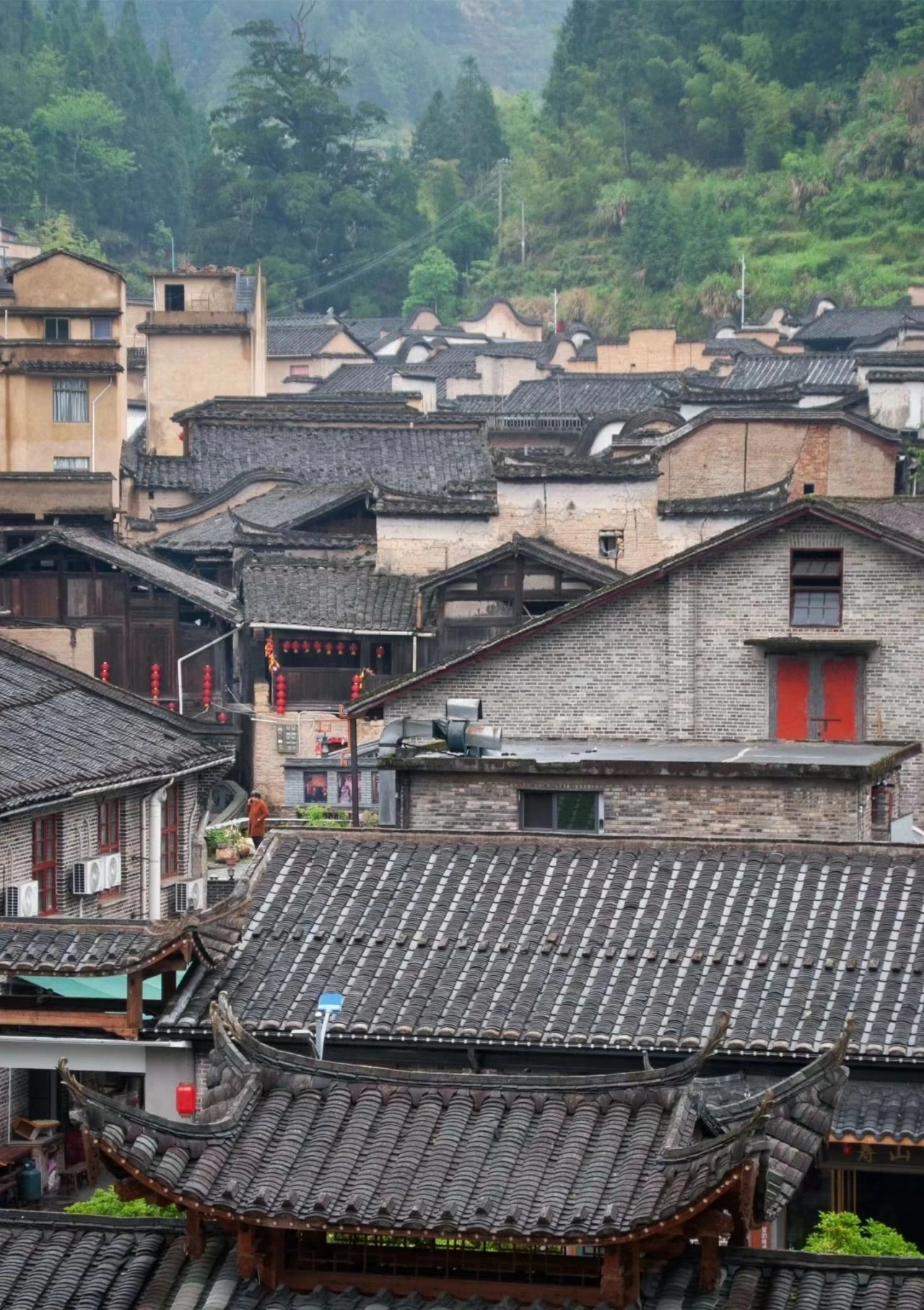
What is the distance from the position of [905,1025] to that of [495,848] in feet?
15.1

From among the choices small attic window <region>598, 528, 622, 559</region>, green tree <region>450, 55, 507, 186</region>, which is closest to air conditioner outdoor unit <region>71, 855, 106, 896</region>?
small attic window <region>598, 528, 622, 559</region>

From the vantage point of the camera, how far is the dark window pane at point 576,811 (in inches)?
1117

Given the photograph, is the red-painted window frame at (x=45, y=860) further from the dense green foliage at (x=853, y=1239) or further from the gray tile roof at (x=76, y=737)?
the dense green foliage at (x=853, y=1239)

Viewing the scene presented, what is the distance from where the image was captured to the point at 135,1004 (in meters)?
A: 22.3

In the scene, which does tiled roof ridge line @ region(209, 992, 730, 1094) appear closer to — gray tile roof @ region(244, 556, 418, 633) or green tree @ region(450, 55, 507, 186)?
gray tile roof @ region(244, 556, 418, 633)

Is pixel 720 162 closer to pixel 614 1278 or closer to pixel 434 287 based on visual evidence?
pixel 434 287

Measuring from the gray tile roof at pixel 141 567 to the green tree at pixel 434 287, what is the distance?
6820 cm

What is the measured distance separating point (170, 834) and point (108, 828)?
2.18m

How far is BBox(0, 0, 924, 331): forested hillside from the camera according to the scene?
107875 millimetres

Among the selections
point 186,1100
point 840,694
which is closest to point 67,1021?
point 186,1100

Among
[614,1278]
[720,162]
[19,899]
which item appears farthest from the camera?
[720,162]

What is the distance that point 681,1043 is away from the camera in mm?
20953

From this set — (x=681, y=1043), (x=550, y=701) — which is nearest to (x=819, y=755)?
(x=550, y=701)

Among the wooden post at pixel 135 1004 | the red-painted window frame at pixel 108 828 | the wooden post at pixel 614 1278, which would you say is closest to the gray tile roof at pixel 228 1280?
the wooden post at pixel 614 1278
